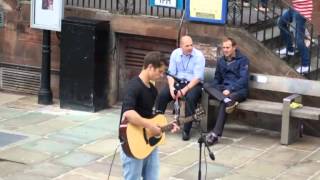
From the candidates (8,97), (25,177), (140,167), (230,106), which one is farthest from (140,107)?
(8,97)

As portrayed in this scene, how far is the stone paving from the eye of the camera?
26.9 feet

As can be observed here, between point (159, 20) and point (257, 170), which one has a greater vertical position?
point (159, 20)

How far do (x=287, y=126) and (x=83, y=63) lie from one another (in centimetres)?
337

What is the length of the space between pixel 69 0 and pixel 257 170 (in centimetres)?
490

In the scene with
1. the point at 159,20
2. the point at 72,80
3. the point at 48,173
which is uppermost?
the point at 159,20

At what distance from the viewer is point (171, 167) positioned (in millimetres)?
8414

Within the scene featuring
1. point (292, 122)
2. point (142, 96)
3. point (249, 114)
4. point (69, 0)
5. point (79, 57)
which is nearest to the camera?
point (142, 96)

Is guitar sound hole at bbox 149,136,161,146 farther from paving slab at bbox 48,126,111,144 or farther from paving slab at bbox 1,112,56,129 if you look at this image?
paving slab at bbox 1,112,56,129

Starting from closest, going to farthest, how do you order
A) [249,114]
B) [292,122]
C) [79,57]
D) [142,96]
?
[142,96], [292,122], [249,114], [79,57]

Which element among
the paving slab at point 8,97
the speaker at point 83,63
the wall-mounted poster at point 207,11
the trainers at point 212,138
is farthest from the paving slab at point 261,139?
the paving slab at point 8,97

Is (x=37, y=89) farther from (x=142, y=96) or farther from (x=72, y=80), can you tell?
(x=142, y=96)

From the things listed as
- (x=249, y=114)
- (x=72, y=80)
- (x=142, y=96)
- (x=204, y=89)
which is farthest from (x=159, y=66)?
(x=72, y=80)

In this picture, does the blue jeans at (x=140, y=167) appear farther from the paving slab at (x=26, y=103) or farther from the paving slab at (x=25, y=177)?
the paving slab at (x=26, y=103)

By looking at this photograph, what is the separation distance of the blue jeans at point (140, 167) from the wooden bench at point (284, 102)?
10.2 ft
